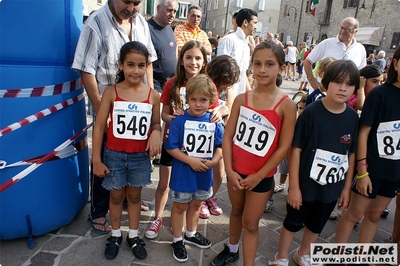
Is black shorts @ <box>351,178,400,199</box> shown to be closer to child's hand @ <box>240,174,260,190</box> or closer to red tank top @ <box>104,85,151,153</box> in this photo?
child's hand @ <box>240,174,260,190</box>

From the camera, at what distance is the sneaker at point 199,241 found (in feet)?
8.26

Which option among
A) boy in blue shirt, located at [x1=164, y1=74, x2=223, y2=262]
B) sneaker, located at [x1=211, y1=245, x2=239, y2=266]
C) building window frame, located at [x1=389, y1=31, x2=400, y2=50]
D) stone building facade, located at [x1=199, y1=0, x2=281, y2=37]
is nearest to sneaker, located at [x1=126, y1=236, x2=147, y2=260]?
boy in blue shirt, located at [x1=164, y1=74, x2=223, y2=262]

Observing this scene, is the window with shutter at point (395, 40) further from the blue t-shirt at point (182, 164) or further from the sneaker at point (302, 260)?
the blue t-shirt at point (182, 164)

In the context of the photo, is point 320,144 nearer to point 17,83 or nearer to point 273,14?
point 17,83

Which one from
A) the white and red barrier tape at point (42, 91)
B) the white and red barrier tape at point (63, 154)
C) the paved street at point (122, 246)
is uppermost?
the white and red barrier tape at point (42, 91)

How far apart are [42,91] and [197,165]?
127cm

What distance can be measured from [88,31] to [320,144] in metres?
1.89

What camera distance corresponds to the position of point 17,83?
2.05 m

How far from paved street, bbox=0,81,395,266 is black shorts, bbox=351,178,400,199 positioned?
2.50 ft

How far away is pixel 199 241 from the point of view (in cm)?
252

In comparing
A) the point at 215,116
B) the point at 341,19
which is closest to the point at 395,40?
the point at 341,19

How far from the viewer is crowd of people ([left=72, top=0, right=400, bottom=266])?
1.98 metres

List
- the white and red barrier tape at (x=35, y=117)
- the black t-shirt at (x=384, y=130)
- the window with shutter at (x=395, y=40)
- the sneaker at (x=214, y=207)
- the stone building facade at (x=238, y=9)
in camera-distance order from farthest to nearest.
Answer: the stone building facade at (x=238, y=9) < the window with shutter at (x=395, y=40) < the sneaker at (x=214, y=207) < the black t-shirt at (x=384, y=130) < the white and red barrier tape at (x=35, y=117)

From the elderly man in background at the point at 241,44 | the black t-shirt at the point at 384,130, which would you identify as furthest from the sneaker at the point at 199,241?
the elderly man in background at the point at 241,44
